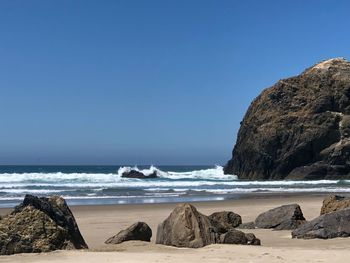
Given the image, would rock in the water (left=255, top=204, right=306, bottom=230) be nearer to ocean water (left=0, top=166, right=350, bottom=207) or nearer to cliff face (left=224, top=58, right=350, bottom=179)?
ocean water (left=0, top=166, right=350, bottom=207)

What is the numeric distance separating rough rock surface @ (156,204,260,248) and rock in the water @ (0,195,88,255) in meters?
1.55

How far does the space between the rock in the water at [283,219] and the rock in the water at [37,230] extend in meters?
5.17

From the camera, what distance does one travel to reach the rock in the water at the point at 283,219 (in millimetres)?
12234

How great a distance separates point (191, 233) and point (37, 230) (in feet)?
8.41

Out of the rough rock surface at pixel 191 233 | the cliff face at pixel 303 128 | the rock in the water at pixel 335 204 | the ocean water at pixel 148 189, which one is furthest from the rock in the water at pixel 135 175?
the rough rock surface at pixel 191 233

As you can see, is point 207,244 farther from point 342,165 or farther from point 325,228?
point 342,165

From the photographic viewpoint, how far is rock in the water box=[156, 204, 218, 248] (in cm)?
871

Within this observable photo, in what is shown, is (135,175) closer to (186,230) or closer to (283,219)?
(283,219)

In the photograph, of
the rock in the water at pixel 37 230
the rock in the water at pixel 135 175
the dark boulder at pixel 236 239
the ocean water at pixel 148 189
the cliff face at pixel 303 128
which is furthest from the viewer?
the rock in the water at pixel 135 175

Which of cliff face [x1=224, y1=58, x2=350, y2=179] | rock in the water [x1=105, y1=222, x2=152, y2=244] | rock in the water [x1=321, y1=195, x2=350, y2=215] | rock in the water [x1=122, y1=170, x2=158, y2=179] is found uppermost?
cliff face [x1=224, y1=58, x2=350, y2=179]

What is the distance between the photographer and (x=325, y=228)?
10203mm

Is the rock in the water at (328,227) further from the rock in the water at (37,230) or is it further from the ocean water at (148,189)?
the ocean water at (148,189)

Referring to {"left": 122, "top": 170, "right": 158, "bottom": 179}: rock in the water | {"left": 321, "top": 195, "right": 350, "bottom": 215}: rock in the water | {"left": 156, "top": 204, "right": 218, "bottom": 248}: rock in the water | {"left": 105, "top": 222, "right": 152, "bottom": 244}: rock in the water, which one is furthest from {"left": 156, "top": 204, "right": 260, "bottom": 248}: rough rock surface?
{"left": 122, "top": 170, "right": 158, "bottom": 179}: rock in the water

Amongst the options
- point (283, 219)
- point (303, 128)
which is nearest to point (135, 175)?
point (303, 128)
